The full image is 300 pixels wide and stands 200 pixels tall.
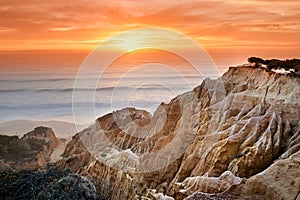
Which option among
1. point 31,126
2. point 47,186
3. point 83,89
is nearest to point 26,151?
point 31,126

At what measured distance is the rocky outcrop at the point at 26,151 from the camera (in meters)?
34.4

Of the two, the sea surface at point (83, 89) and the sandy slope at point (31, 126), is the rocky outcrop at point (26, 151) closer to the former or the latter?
the sandy slope at point (31, 126)

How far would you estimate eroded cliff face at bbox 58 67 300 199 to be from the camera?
1372cm

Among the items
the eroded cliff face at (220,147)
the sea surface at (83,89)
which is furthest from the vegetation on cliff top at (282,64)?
the sea surface at (83,89)

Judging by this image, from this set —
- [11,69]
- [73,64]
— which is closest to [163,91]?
[73,64]

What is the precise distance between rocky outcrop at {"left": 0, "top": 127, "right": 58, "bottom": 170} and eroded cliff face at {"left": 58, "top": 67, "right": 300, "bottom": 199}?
440 centimetres

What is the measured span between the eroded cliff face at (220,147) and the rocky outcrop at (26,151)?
4.40 metres

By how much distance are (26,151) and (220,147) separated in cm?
2231

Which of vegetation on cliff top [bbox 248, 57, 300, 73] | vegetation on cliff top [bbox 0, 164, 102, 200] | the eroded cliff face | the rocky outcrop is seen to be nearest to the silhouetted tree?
vegetation on cliff top [bbox 248, 57, 300, 73]

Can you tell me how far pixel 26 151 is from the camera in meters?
38.1

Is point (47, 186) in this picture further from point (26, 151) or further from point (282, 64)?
point (26, 151)

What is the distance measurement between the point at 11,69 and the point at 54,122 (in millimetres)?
36997

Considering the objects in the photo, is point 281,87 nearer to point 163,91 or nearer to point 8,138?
point 8,138

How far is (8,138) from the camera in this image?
40094 mm
